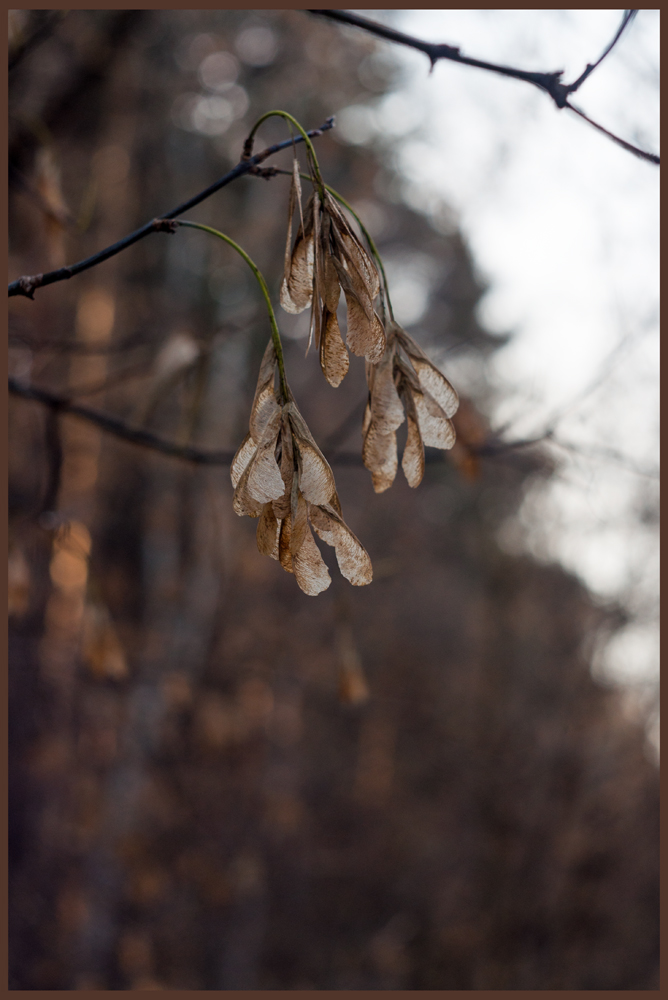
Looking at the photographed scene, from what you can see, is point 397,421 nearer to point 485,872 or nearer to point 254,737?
point 254,737

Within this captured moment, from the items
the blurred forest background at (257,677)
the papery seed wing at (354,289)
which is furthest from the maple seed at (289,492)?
the blurred forest background at (257,677)

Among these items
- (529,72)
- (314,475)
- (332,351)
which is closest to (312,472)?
(314,475)

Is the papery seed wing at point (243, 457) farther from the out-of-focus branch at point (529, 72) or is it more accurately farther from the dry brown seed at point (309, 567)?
the out-of-focus branch at point (529, 72)

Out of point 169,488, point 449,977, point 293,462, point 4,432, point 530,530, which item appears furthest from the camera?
point 530,530

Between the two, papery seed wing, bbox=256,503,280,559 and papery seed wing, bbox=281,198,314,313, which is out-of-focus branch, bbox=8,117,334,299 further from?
papery seed wing, bbox=256,503,280,559

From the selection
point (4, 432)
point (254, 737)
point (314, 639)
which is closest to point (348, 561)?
point (4, 432)

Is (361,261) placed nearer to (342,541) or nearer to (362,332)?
(362,332)
